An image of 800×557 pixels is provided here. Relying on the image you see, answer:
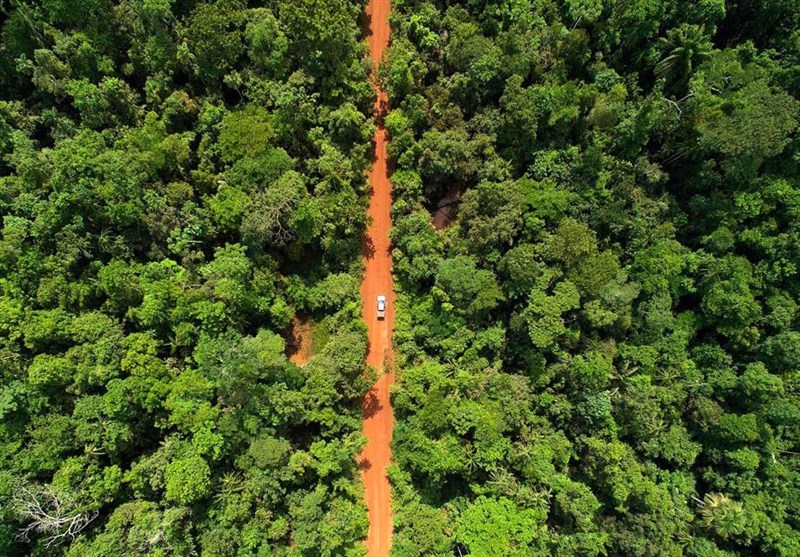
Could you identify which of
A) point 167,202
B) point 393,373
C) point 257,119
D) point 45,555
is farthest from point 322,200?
point 45,555

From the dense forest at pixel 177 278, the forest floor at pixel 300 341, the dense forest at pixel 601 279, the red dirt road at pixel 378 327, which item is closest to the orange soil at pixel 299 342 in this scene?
the forest floor at pixel 300 341

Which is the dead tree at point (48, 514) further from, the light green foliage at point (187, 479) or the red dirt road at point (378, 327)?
the red dirt road at point (378, 327)

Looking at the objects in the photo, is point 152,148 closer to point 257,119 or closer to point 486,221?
point 257,119

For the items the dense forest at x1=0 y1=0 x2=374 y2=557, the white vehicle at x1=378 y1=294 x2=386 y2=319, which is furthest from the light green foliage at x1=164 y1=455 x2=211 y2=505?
the white vehicle at x1=378 y1=294 x2=386 y2=319

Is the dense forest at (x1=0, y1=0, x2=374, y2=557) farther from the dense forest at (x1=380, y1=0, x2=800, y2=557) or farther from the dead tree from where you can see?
the dense forest at (x1=380, y1=0, x2=800, y2=557)

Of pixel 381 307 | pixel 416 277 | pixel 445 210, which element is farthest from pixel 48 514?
pixel 445 210

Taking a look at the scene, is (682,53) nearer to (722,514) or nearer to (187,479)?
(722,514)
